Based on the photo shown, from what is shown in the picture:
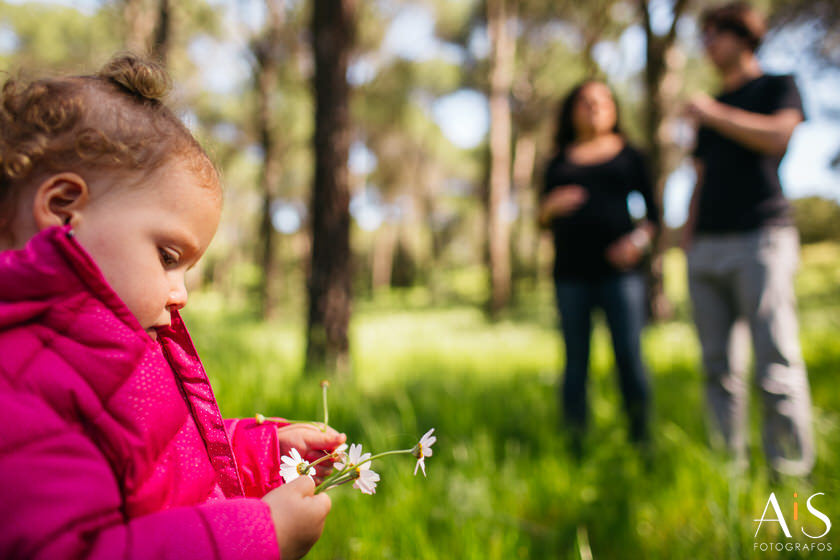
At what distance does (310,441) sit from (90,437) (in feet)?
1.18

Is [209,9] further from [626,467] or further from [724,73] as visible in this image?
[626,467]

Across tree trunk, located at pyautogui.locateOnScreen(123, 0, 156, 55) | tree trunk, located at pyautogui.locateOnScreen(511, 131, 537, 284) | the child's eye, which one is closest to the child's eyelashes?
the child's eye

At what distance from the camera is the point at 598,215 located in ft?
9.41

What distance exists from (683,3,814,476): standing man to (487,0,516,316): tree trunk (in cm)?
817

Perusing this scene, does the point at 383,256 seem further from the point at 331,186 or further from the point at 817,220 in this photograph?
the point at 331,186

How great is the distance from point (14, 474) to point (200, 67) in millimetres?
14428

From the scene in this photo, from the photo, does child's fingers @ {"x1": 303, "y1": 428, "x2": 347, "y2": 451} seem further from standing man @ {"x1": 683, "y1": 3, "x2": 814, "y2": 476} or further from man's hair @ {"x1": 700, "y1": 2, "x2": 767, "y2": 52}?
man's hair @ {"x1": 700, "y1": 2, "x2": 767, "y2": 52}

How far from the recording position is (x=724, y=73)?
2.77 metres

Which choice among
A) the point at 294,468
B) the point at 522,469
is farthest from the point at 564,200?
the point at 294,468

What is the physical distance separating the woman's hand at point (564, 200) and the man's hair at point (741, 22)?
39.8 inches

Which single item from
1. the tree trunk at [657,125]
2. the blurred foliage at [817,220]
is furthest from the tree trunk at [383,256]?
the tree trunk at [657,125]

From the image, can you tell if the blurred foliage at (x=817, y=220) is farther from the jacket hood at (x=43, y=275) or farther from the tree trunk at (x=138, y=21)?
the jacket hood at (x=43, y=275)

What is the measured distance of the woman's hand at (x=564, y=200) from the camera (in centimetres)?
290

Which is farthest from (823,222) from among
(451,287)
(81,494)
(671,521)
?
(81,494)
